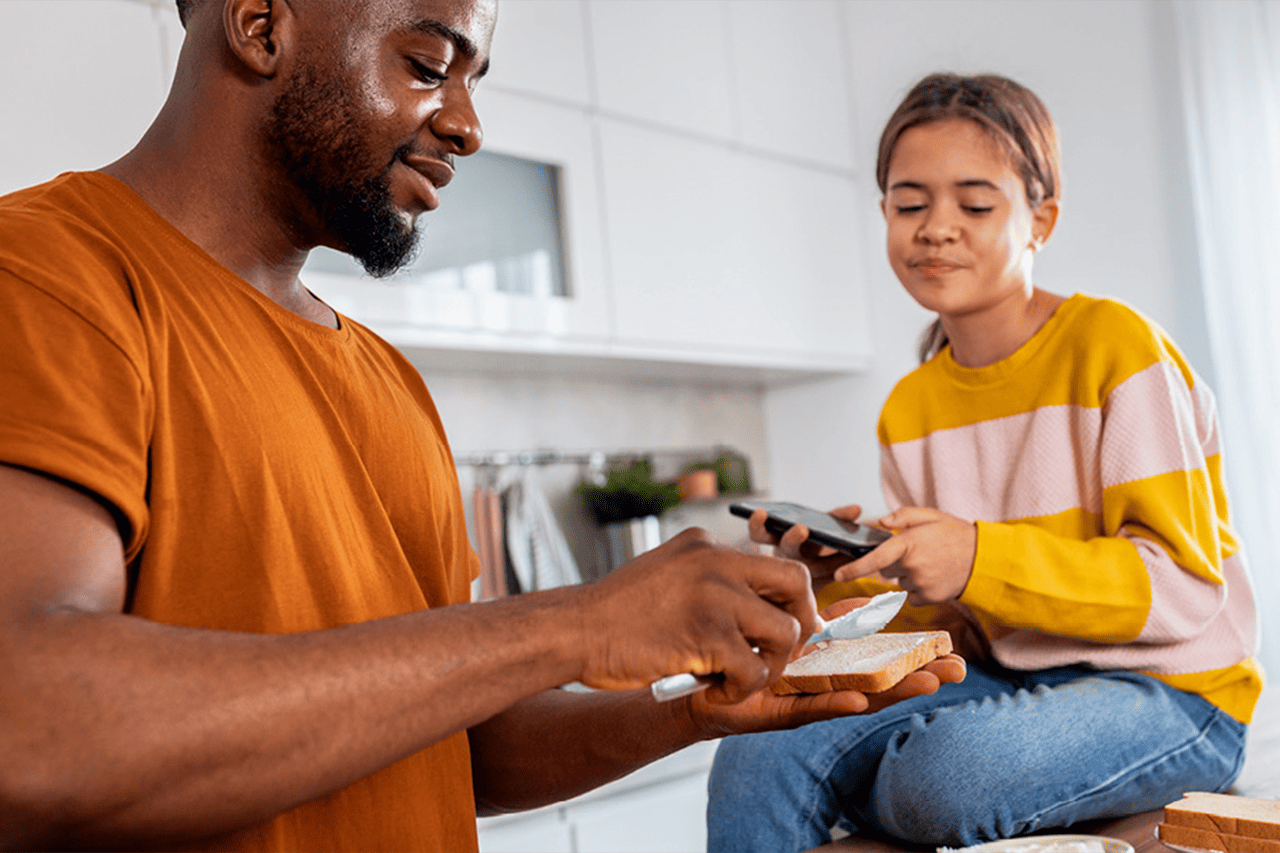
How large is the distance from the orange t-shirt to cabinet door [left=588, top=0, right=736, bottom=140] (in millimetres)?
1705

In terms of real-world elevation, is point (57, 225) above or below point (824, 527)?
above

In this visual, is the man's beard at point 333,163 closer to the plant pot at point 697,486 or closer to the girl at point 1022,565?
the girl at point 1022,565

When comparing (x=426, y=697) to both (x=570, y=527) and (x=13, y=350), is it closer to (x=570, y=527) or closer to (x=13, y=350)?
(x=13, y=350)

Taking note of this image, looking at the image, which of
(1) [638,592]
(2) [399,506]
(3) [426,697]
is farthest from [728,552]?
(2) [399,506]

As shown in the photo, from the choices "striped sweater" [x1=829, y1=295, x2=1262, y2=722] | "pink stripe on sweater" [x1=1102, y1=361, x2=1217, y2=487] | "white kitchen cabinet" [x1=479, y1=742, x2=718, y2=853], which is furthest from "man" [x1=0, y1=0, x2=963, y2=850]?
"white kitchen cabinet" [x1=479, y1=742, x2=718, y2=853]

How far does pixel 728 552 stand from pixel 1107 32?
2468mm

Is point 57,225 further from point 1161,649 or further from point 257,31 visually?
point 1161,649

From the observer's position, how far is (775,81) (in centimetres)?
293

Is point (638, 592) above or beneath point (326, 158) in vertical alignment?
beneath

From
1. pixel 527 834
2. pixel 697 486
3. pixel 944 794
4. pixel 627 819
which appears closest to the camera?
pixel 944 794

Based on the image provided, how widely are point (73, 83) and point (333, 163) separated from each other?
1095 mm

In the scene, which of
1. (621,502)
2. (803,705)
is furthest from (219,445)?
(621,502)

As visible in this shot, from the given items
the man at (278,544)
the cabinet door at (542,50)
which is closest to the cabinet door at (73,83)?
the cabinet door at (542,50)

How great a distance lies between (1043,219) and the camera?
155cm
